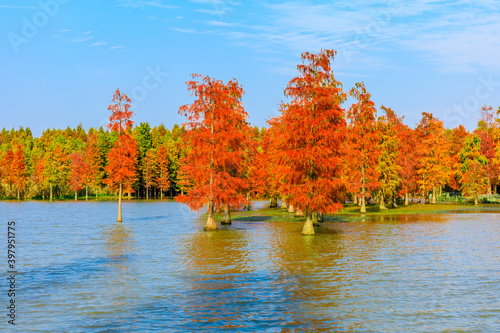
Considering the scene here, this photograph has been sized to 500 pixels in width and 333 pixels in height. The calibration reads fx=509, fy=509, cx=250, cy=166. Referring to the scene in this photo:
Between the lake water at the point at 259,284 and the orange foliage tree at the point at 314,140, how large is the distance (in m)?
3.80

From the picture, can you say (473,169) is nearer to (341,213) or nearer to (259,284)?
(341,213)

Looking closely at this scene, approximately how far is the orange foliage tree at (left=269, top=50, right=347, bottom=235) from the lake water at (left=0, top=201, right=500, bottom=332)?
12.5ft

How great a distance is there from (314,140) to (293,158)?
10.5 ft

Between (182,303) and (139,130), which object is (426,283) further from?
(139,130)

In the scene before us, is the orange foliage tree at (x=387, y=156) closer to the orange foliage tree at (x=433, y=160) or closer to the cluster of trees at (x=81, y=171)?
the orange foliage tree at (x=433, y=160)

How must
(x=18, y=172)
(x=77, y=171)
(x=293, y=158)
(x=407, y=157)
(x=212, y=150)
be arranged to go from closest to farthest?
(x=293, y=158)
(x=212, y=150)
(x=407, y=157)
(x=18, y=172)
(x=77, y=171)

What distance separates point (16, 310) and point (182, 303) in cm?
629

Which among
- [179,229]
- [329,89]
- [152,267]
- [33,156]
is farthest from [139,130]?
[152,267]

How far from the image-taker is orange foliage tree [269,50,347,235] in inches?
1742

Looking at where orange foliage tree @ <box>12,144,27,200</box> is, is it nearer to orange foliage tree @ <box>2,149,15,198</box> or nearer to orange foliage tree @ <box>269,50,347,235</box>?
orange foliage tree @ <box>2,149,15,198</box>

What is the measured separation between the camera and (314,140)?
1805 inches

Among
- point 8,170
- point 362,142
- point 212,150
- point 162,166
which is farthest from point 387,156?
point 8,170

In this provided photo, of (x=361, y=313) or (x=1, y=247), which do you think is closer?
(x=361, y=313)

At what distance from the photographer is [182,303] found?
67.0ft
